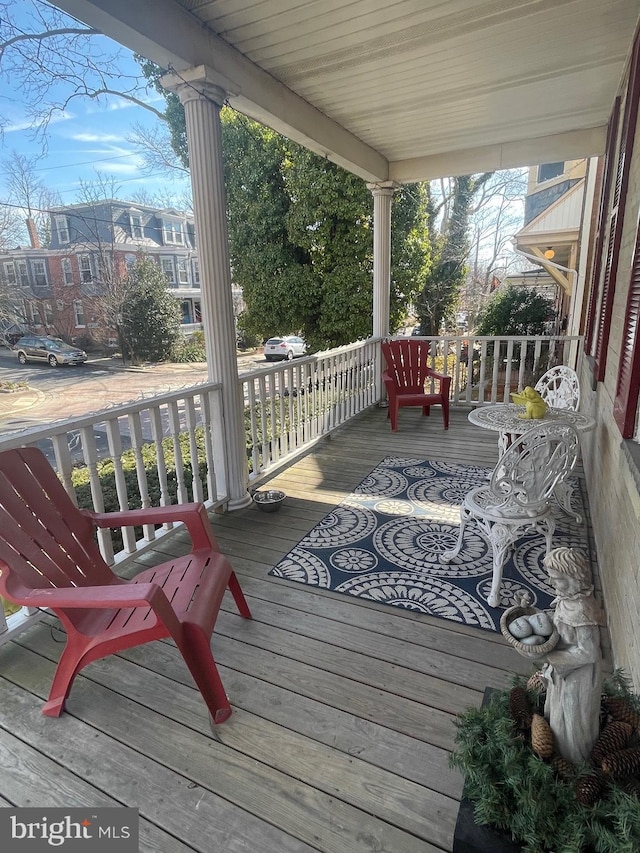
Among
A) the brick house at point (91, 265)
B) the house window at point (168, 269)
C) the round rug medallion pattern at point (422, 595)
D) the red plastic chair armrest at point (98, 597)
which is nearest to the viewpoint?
the red plastic chair armrest at point (98, 597)

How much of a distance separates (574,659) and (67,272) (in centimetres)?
579

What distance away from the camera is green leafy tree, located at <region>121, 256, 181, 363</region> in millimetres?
6129

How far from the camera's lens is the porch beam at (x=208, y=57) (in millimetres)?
2148

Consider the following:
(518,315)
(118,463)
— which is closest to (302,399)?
(118,463)

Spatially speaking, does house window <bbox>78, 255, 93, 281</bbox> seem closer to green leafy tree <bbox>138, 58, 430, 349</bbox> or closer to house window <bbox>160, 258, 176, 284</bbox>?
house window <bbox>160, 258, 176, 284</bbox>

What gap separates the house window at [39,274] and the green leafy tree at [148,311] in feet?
3.85

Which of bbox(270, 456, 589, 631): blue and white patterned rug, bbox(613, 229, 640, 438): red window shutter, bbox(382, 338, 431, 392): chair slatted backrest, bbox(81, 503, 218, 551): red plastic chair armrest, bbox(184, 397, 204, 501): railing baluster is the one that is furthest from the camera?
bbox(382, 338, 431, 392): chair slatted backrest

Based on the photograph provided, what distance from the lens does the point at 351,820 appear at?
130 centimetres

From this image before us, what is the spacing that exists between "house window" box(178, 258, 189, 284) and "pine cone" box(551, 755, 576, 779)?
216 inches

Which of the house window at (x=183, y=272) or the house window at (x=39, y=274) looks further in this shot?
the house window at (x=183, y=272)

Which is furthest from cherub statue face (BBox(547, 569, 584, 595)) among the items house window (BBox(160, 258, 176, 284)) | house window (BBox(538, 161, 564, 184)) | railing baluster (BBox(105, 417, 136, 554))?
house window (BBox(538, 161, 564, 184))

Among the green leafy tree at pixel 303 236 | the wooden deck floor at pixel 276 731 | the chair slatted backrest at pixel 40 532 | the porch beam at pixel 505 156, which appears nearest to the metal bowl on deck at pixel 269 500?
the wooden deck floor at pixel 276 731

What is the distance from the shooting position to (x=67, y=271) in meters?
5.20

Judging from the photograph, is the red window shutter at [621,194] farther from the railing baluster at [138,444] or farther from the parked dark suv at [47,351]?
the parked dark suv at [47,351]
